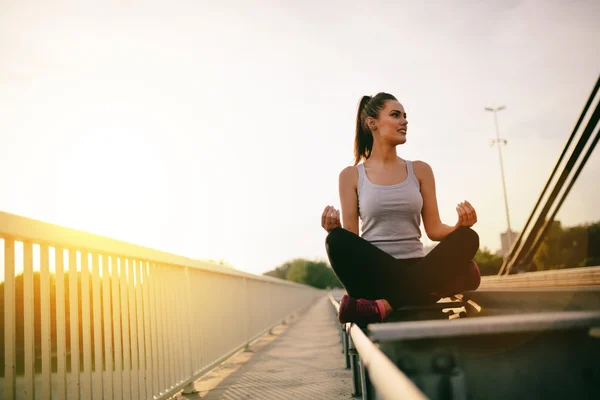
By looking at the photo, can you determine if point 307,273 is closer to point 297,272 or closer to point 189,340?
point 297,272

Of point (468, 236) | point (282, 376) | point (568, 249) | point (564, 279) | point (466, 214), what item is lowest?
point (282, 376)

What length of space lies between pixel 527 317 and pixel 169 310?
278cm

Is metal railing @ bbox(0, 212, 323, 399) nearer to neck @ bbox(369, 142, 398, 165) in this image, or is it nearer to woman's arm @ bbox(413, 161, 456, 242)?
neck @ bbox(369, 142, 398, 165)

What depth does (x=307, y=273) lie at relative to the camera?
381 ft

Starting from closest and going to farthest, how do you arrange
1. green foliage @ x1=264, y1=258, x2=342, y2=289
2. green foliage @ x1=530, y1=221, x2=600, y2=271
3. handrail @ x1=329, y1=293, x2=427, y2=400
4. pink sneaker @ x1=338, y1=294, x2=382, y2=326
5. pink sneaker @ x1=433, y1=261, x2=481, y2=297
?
handrail @ x1=329, y1=293, x2=427, y2=400, pink sneaker @ x1=338, y1=294, x2=382, y2=326, pink sneaker @ x1=433, y1=261, x2=481, y2=297, green foliage @ x1=530, y1=221, x2=600, y2=271, green foliage @ x1=264, y1=258, x2=342, y2=289

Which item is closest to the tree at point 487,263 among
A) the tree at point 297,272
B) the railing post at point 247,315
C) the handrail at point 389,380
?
the railing post at point 247,315

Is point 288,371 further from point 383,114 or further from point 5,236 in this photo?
point 5,236

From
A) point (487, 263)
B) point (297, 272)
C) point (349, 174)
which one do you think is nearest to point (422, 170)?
point (349, 174)

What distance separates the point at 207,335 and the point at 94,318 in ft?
7.27

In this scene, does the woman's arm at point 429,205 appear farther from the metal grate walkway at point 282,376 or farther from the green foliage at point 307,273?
the green foliage at point 307,273

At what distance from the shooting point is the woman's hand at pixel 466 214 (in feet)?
6.56

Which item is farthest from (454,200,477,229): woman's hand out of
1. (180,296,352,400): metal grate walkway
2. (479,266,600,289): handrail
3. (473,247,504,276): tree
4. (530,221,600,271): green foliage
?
(473,247,504,276): tree

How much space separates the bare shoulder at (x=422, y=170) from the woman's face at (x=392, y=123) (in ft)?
0.57

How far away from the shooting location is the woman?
1.93 meters
